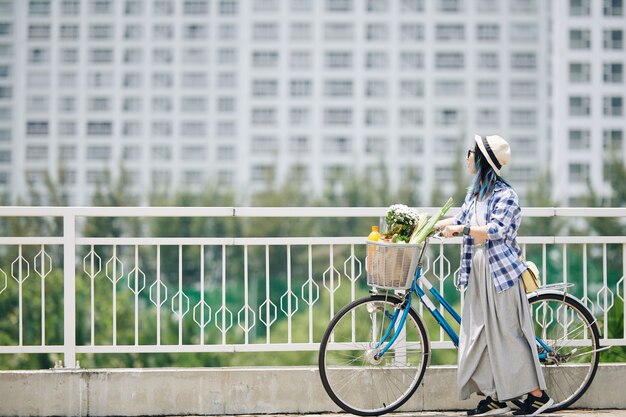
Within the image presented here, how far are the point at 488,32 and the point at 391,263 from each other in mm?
78963

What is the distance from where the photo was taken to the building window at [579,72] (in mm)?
74625

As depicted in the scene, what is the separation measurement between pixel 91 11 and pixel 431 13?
33985 millimetres

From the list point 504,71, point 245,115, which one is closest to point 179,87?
point 245,115

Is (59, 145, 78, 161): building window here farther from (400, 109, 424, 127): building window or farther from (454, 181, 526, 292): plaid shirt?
(454, 181, 526, 292): plaid shirt

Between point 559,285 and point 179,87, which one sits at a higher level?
point 179,87

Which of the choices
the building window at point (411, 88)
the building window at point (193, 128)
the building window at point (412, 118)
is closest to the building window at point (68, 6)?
the building window at point (193, 128)

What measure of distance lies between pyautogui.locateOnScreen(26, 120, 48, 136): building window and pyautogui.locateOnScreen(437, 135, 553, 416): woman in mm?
79104

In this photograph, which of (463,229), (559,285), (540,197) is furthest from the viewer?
(540,197)

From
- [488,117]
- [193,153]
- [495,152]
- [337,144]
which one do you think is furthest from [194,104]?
[495,152]

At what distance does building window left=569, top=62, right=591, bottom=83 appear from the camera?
245 ft

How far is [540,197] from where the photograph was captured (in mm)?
61188

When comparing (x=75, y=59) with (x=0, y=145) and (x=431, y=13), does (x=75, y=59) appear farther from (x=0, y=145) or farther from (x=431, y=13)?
(x=431, y=13)

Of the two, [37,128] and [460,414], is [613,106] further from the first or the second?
[460,414]

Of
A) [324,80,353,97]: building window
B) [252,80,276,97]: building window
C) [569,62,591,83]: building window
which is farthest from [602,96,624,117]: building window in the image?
[252,80,276,97]: building window
